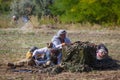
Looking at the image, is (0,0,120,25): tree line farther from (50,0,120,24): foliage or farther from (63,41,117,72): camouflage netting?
(63,41,117,72): camouflage netting

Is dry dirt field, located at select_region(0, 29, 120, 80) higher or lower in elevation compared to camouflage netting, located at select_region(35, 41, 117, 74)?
lower

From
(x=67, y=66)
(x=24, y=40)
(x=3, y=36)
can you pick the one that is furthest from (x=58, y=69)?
(x=3, y=36)

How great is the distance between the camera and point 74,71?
42.1ft

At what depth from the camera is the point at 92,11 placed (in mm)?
34125

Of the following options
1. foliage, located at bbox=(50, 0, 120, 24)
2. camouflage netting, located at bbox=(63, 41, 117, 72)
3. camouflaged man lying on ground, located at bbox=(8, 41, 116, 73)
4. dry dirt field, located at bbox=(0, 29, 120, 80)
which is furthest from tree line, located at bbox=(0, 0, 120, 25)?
camouflage netting, located at bbox=(63, 41, 117, 72)

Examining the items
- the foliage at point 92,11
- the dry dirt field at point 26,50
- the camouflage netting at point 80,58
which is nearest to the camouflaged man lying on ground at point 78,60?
the camouflage netting at point 80,58

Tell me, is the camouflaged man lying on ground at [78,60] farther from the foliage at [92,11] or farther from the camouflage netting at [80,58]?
the foliage at [92,11]

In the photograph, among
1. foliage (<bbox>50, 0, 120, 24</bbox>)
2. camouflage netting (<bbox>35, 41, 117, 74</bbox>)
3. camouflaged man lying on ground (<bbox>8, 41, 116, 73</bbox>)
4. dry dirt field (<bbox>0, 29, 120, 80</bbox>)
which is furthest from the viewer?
foliage (<bbox>50, 0, 120, 24</bbox>)

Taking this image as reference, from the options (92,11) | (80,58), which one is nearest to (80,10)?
(92,11)

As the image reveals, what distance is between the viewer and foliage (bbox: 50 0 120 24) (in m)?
33.7

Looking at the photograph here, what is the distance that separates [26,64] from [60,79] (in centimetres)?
240

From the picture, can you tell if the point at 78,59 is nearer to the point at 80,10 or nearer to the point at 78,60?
the point at 78,60

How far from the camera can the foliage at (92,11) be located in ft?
110

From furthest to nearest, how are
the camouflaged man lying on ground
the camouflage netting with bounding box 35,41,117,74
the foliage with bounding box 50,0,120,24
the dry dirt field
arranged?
the foliage with bounding box 50,0,120,24 < the camouflaged man lying on ground < the camouflage netting with bounding box 35,41,117,74 < the dry dirt field
